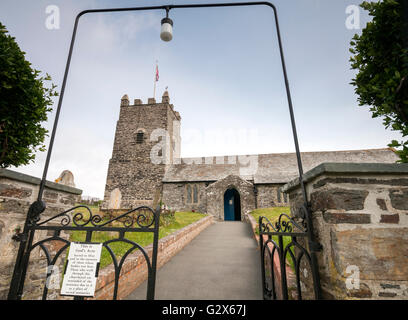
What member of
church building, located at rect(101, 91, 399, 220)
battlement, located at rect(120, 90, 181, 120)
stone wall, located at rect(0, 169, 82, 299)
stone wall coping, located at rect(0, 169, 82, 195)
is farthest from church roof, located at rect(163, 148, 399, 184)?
stone wall, located at rect(0, 169, 82, 299)

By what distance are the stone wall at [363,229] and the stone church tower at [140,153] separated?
21.6 metres

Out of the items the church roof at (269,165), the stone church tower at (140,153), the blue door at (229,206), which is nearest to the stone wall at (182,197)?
the church roof at (269,165)

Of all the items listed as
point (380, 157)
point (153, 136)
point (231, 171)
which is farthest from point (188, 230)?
point (380, 157)

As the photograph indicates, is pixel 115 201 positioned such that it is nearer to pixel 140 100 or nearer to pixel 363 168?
pixel 140 100

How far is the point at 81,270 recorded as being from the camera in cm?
204

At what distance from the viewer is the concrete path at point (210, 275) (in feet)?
13.4

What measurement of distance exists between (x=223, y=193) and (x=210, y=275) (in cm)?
1429

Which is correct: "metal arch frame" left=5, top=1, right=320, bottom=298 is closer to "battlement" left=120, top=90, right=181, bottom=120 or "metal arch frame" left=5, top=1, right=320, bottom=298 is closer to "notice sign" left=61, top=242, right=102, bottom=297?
"notice sign" left=61, top=242, right=102, bottom=297

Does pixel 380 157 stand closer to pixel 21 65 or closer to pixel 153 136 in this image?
pixel 153 136

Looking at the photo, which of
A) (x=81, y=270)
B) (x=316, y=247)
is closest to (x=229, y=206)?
(x=316, y=247)

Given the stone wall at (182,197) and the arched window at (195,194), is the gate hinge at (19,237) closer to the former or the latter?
the stone wall at (182,197)

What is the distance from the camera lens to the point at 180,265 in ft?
19.1

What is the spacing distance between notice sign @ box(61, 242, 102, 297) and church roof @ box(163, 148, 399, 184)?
63.4 ft

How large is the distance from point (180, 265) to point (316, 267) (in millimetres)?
4895
